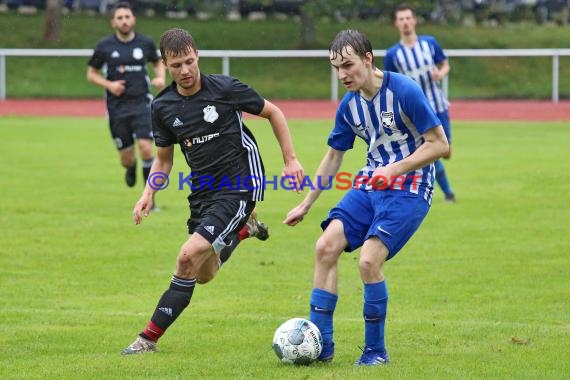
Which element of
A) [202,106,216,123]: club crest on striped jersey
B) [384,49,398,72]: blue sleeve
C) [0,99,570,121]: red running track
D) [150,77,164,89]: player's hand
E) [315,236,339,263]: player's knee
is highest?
[202,106,216,123]: club crest on striped jersey

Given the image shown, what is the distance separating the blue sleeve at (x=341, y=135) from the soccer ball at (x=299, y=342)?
1.12 m

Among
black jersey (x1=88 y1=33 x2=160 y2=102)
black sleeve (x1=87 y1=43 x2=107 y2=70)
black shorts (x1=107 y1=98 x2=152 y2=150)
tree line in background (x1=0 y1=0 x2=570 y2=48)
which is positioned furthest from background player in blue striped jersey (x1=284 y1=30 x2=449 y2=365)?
tree line in background (x1=0 y1=0 x2=570 y2=48)

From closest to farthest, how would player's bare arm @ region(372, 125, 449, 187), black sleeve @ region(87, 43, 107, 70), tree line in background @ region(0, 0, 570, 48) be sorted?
player's bare arm @ region(372, 125, 449, 187) < black sleeve @ region(87, 43, 107, 70) < tree line in background @ region(0, 0, 570, 48)

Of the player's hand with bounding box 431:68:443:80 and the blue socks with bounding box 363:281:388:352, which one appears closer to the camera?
the blue socks with bounding box 363:281:388:352

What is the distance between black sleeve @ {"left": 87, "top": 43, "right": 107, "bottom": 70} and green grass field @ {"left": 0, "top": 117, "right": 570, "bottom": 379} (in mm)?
1772

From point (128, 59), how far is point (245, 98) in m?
6.82

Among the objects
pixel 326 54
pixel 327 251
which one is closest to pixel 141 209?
pixel 327 251

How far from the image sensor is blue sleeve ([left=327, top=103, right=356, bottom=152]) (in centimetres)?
680

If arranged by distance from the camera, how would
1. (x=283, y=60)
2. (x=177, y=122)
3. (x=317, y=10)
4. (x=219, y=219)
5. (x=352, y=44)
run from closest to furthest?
(x=352, y=44) < (x=219, y=219) < (x=177, y=122) < (x=283, y=60) < (x=317, y=10)

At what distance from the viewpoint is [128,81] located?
45.0 feet

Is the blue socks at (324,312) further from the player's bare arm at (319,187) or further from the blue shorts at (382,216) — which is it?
the player's bare arm at (319,187)

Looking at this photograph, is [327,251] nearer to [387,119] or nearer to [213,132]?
[387,119]

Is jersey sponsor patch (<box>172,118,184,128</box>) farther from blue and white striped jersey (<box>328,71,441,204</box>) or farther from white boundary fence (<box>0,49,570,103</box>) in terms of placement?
white boundary fence (<box>0,49,570,103</box>)

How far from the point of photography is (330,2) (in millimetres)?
37219
